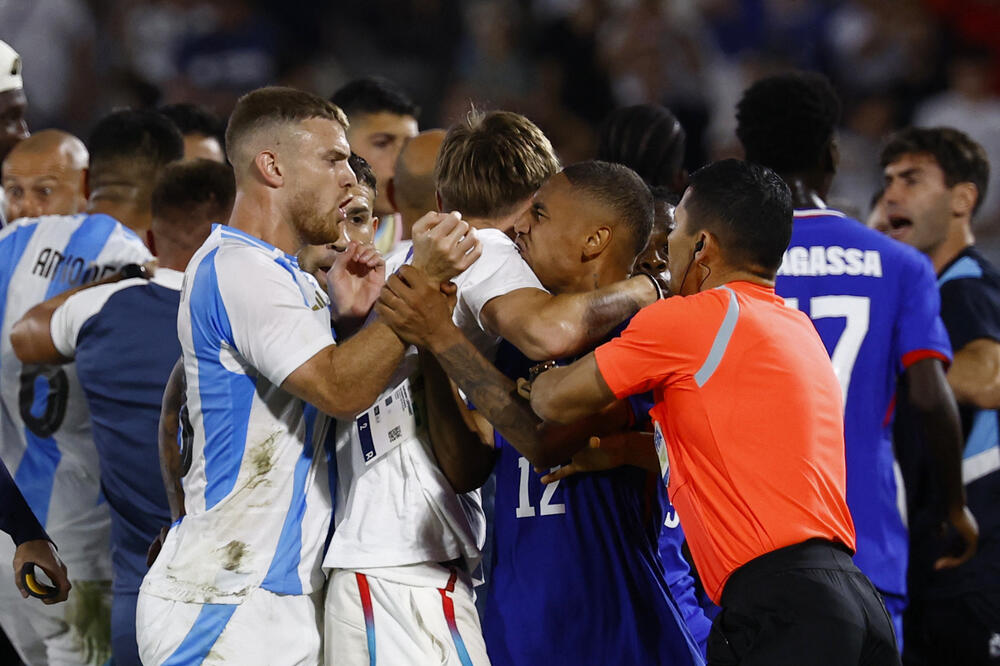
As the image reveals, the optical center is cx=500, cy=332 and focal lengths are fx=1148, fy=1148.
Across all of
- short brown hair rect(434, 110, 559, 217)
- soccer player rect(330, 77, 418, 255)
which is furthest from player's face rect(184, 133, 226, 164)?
short brown hair rect(434, 110, 559, 217)

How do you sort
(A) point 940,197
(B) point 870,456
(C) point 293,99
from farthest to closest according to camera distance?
(A) point 940,197 → (B) point 870,456 → (C) point 293,99

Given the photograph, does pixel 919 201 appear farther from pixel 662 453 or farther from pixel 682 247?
pixel 662 453

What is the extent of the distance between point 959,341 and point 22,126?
4333 mm

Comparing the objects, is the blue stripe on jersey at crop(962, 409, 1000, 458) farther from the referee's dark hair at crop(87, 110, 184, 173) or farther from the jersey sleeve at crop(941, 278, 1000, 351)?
the referee's dark hair at crop(87, 110, 184, 173)

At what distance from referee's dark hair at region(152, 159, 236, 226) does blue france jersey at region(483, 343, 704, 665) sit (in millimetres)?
1676

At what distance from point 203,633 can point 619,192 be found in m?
1.51


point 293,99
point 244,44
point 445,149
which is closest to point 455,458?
point 445,149

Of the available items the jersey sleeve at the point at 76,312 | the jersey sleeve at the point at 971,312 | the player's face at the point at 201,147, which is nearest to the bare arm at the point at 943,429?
the jersey sleeve at the point at 971,312

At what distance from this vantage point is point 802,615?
7.93ft

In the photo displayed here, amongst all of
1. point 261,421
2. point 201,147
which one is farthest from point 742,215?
point 201,147

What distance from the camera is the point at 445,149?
10.4 feet

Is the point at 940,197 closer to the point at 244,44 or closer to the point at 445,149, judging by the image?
the point at 445,149

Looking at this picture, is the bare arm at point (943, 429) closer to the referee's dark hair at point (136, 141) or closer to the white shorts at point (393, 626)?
the white shorts at point (393, 626)

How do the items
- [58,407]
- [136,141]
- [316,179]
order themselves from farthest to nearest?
[136,141], [58,407], [316,179]
